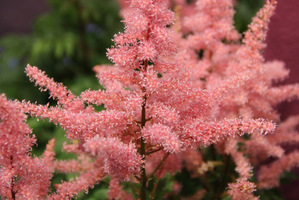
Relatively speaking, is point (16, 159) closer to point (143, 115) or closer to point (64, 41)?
point (143, 115)

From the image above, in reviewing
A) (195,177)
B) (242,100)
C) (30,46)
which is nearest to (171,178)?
(195,177)

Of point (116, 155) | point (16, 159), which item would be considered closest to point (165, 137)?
point (116, 155)

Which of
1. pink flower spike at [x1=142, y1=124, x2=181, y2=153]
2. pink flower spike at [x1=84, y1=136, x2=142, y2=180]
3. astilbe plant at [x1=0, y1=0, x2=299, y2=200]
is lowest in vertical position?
pink flower spike at [x1=84, y1=136, x2=142, y2=180]

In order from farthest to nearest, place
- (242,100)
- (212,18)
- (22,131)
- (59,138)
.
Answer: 1. (59,138)
2. (212,18)
3. (242,100)
4. (22,131)

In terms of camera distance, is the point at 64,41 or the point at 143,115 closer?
the point at 143,115

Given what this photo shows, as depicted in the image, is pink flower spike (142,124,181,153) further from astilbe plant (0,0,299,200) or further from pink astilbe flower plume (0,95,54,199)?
pink astilbe flower plume (0,95,54,199)

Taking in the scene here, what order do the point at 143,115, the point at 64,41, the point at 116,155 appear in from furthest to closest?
the point at 64,41, the point at 143,115, the point at 116,155

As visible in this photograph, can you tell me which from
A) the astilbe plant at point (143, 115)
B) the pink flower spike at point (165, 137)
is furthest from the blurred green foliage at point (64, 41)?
the pink flower spike at point (165, 137)

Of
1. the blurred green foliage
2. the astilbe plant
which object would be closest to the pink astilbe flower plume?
the astilbe plant

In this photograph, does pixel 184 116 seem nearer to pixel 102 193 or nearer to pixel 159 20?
pixel 159 20

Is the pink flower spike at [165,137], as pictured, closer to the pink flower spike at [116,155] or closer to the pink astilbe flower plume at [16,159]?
the pink flower spike at [116,155]

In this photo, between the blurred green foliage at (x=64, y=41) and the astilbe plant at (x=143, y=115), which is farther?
the blurred green foliage at (x=64, y=41)
